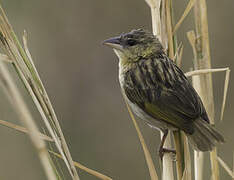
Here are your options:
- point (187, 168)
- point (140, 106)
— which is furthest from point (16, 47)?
point (140, 106)

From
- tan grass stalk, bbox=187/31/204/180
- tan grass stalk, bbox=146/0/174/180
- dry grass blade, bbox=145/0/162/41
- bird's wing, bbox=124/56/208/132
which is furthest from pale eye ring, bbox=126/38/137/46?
tan grass stalk, bbox=187/31/204/180

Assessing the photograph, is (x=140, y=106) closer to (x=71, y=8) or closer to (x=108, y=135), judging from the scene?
(x=108, y=135)

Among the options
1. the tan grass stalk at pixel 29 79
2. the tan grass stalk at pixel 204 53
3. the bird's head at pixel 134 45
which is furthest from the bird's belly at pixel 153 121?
the tan grass stalk at pixel 29 79

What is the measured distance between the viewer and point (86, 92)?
775 centimetres

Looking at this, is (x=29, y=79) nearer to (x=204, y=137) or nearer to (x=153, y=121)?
(x=204, y=137)

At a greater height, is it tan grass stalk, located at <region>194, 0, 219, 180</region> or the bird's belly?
tan grass stalk, located at <region>194, 0, 219, 180</region>

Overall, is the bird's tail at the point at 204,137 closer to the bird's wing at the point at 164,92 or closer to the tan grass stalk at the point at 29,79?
the bird's wing at the point at 164,92

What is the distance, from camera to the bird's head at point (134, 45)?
4.21m

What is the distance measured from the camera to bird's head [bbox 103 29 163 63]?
13.8 feet

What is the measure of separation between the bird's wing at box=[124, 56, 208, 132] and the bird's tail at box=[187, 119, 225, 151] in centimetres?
6

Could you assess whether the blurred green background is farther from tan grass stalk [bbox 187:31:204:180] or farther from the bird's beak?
tan grass stalk [bbox 187:31:204:180]

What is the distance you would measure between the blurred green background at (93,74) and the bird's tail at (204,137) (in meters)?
3.04

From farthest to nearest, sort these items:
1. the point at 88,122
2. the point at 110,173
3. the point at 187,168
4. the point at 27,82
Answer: the point at 88,122 < the point at 110,173 < the point at 187,168 < the point at 27,82

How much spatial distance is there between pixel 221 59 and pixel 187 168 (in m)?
4.43
